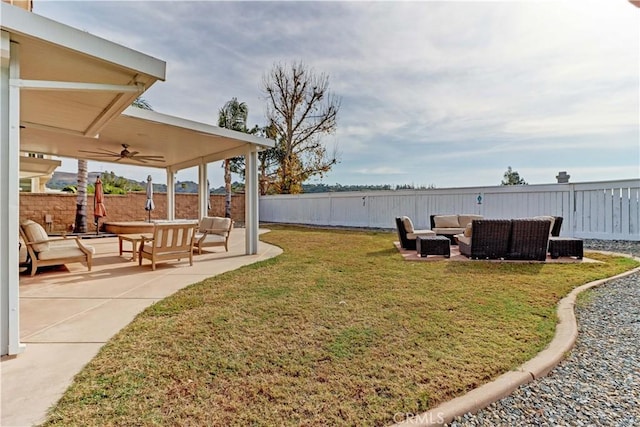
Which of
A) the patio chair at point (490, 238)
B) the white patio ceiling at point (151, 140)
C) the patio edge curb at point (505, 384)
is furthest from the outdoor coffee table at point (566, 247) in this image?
the white patio ceiling at point (151, 140)

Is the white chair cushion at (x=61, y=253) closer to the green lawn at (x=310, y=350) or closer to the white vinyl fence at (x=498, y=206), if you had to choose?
the green lawn at (x=310, y=350)

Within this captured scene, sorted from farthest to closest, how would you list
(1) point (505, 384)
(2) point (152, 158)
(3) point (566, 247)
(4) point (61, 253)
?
(2) point (152, 158), (3) point (566, 247), (4) point (61, 253), (1) point (505, 384)

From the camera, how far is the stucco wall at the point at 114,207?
13086mm

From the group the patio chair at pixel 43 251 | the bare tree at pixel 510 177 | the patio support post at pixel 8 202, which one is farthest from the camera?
the bare tree at pixel 510 177

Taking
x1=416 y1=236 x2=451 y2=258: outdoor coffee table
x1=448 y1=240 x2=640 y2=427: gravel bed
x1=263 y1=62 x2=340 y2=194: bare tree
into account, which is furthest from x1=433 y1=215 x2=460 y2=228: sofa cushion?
x1=263 y1=62 x2=340 y2=194: bare tree

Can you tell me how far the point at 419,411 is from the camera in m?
2.06

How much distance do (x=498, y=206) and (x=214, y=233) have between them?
10733 mm

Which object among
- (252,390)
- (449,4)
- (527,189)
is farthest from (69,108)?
(527,189)

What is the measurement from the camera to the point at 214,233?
9.51 metres

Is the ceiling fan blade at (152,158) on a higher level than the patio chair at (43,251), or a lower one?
higher

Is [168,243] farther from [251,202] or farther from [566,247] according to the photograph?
[566,247]

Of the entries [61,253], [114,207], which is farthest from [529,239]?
[114,207]

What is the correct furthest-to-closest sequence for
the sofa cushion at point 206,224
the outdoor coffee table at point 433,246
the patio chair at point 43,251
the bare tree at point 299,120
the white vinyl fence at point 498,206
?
the bare tree at point 299,120 → the sofa cushion at point 206,224 → the white vinyl fence at point 498,206 → the outdoor coffee table at point 433,246 → the patio chair at point 43,251

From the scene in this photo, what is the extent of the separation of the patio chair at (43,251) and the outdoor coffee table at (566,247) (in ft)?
34.1
